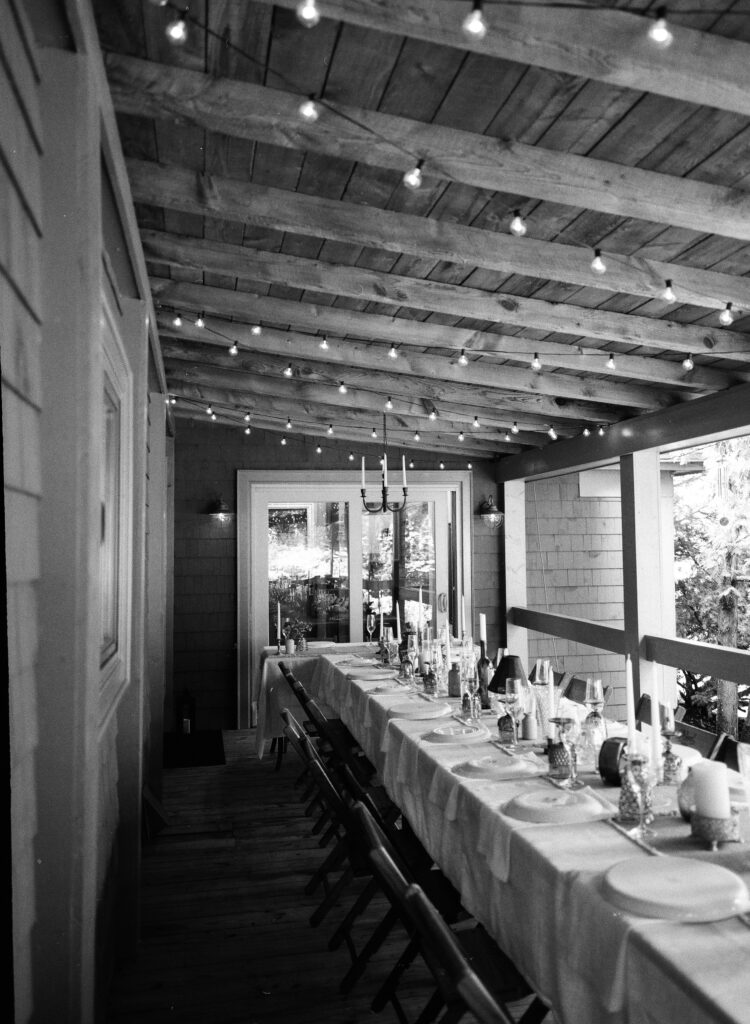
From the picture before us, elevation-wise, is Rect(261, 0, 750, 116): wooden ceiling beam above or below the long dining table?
above

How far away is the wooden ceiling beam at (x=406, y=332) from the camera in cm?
474

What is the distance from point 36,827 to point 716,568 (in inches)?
295

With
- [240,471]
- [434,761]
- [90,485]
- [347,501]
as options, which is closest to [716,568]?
[347,501]

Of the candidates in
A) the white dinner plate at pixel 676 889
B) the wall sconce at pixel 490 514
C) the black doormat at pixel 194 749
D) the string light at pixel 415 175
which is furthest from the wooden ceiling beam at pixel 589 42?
the wall sconce at pixel 490 514

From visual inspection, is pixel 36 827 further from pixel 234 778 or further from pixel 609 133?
pixel 234 778

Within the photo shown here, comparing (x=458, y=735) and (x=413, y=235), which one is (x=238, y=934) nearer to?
(x=458, y=735)

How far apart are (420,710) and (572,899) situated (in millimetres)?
2166

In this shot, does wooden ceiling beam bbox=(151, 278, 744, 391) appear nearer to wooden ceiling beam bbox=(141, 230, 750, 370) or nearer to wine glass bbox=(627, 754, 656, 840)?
wooden ceiling beam bbox=(141, 230, 750, 370)

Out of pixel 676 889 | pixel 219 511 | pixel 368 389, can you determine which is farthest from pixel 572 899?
pixel 219 511

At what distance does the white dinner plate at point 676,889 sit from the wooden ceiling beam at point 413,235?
2.48m

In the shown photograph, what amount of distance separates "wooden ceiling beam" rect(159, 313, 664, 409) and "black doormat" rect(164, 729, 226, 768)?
3161 mm

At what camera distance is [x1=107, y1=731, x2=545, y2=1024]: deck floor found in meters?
3.00

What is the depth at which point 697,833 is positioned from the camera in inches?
90.0

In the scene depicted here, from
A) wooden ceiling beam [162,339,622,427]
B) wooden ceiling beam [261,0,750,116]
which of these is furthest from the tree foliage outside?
wooden ceiling beam [261,0,750,116]
